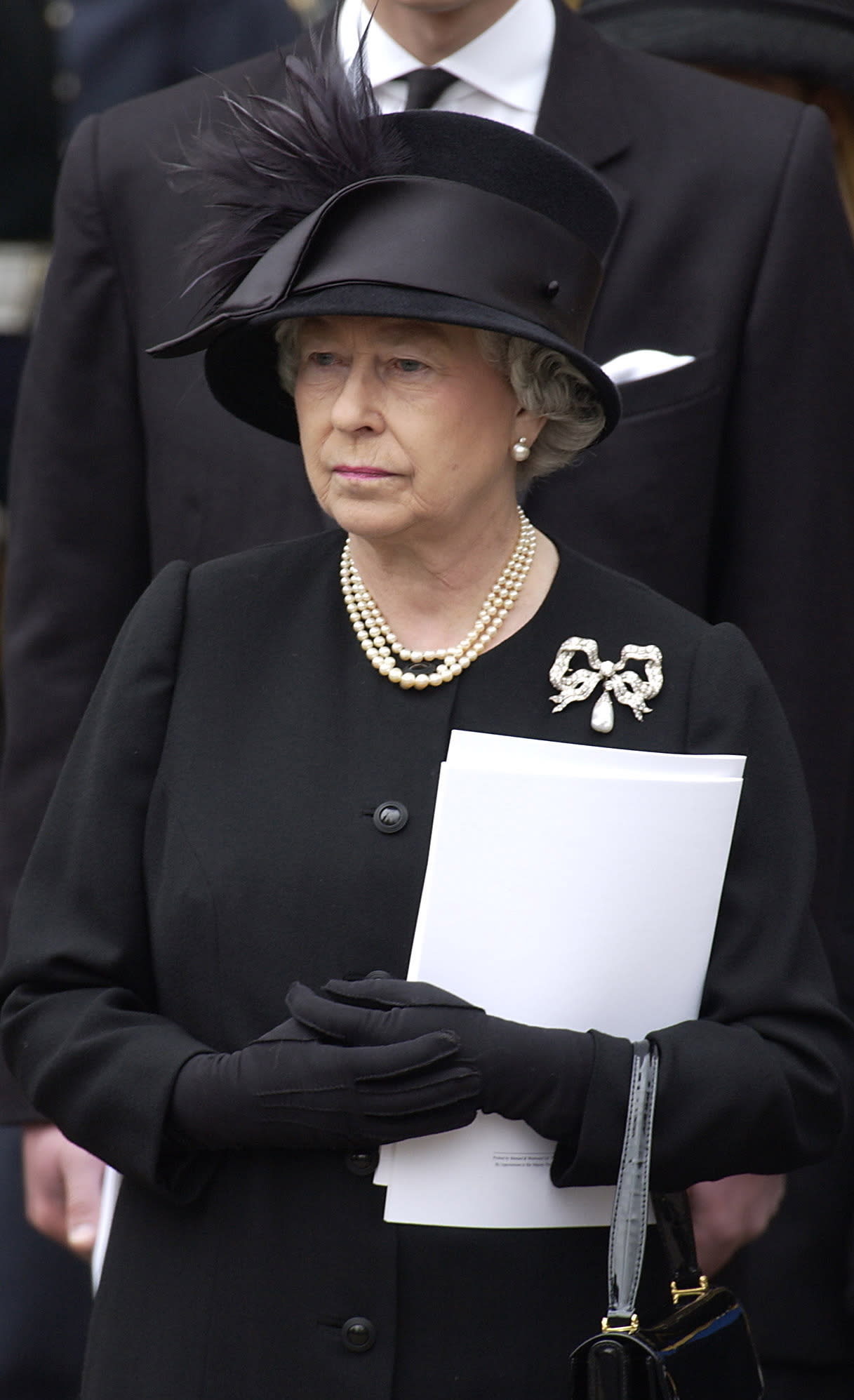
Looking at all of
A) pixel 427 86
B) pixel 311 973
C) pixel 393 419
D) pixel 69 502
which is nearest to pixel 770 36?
pixel 427 86

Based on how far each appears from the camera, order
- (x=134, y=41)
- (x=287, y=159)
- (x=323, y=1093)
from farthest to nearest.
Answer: (x=134, y=41) < (x=287, y=159) < (x=323, y=1093)

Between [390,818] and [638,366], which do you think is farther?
[638,366]

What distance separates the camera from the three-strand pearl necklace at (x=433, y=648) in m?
2.25

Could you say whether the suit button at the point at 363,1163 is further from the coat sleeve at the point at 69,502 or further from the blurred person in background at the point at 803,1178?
the blurred person in background at the point at 803,1178

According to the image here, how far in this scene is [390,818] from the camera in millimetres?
2176

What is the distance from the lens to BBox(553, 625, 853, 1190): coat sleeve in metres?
2.07

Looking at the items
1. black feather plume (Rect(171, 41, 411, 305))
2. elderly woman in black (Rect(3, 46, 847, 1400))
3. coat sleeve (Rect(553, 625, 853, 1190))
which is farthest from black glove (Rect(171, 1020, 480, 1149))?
black feather plume (Rect(171, 41, 411, 305))

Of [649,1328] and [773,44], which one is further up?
[773,44]

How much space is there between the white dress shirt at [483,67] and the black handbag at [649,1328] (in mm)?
1432

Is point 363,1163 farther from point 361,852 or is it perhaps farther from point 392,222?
point 392,222

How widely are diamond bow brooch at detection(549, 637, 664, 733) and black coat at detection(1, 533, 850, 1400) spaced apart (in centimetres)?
2

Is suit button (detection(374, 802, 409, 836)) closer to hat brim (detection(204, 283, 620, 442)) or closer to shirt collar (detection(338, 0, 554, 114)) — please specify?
hat brim (detection(204, 283, 620, 442))

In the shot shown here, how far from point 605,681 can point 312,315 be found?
0.51 m

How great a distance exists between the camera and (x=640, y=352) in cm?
281
